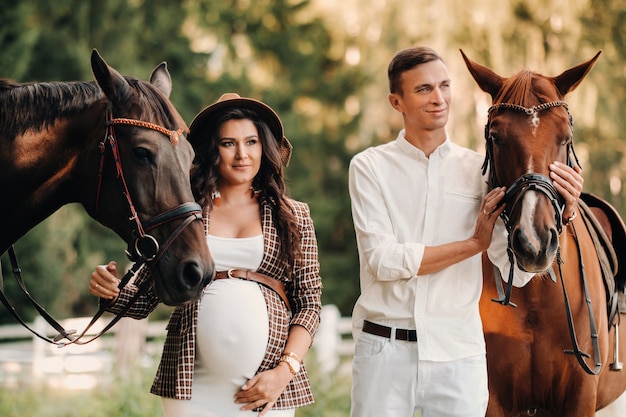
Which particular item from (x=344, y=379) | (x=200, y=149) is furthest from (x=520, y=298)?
(x=344, y=379)

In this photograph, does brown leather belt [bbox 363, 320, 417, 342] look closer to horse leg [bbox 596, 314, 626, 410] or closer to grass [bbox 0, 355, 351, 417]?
horse leg [bbox 596, 314, 626, 410]

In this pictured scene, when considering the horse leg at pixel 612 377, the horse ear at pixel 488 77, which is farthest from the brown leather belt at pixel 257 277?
the horse leg at pixel 612 377

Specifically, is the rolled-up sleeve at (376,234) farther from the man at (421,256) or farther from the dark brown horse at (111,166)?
the dark brown horse at (111,166)

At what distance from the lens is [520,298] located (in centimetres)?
411

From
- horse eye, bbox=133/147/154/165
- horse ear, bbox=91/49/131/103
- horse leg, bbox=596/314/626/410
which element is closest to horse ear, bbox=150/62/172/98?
horse ear, bbox=91/49/131/103

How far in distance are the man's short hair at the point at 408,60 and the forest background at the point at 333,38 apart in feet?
21.5

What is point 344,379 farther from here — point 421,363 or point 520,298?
point 421,363

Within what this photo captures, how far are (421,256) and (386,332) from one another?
363 mm

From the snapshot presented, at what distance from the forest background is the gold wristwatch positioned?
7.38 metres

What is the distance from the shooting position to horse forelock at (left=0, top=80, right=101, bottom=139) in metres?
3.17

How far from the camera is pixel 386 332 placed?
3.47 m

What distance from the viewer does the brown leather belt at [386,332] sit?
343 centimetres

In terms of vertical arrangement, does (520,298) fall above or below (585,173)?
below

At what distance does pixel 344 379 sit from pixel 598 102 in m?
4.55
